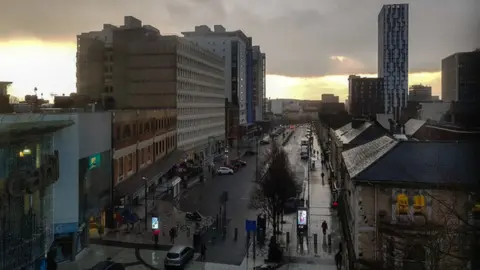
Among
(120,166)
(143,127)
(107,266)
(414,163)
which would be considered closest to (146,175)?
(143,127)

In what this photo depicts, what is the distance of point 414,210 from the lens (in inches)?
256

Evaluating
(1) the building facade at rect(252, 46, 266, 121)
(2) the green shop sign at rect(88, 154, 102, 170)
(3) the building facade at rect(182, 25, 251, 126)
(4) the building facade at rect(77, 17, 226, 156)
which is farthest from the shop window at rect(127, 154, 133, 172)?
(1) the building facade at rect(252, 46, 266, 121)

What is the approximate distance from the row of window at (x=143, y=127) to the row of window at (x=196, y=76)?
9.13 ft

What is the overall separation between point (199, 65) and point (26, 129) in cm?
2086

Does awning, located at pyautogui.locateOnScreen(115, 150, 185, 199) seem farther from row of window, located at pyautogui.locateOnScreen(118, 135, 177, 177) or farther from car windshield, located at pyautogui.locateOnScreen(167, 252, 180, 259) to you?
car windshield, located at pyautogui.locateOnScreen(167, 252, 180, 259)

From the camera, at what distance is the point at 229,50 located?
4609 centimetres

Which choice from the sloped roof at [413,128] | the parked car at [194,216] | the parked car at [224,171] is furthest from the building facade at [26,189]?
the parked car at [224,171]

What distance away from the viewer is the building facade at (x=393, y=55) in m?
63.0

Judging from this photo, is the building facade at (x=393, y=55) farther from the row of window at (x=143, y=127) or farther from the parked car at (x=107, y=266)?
the parked car at (x=107, y=266)

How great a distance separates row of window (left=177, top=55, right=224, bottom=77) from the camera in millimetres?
23047

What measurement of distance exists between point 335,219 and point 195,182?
9.02m

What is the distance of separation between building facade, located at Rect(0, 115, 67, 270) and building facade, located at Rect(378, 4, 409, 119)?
60448 mm

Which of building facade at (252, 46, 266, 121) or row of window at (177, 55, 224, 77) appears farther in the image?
building facade at (252, 46, 266, 121)

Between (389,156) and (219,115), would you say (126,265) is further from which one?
(219,115)
